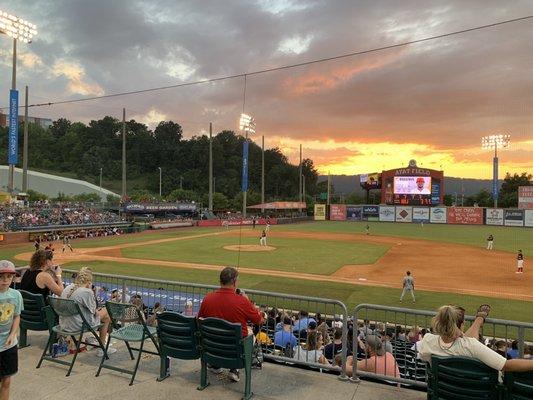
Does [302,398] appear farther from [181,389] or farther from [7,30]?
[7,30]

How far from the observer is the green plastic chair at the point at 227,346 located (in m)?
5.77

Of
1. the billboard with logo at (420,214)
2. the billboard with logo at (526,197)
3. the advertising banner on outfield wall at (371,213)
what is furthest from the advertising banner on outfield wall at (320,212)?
the billboard with logo at (526,197)

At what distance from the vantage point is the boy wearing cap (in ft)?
17.0

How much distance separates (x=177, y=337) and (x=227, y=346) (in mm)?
921

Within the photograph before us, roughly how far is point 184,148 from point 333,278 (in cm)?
11093

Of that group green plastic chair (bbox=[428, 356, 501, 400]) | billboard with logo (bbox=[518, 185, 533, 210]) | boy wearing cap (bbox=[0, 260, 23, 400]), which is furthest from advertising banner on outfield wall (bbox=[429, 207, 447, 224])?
boy wearing cap (bbox=[0, 260, 23, 400])

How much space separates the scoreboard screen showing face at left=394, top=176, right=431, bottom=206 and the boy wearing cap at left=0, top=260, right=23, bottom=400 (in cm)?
7557

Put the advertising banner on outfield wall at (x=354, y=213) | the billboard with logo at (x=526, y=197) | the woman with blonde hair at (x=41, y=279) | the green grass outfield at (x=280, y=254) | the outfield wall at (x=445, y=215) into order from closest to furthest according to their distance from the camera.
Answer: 1. the woman with blonde hair at (x=41, y=279)
2. the green grass outfield at (x=280, y=254)
3. the outfield wall at (x=445, y=215)
4. the billboard with logo at (x=526, y=197)
5. the advertising banner on outfield wall at (x=354, y=213)

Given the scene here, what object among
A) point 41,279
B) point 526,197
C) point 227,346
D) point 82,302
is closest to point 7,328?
point 82,302

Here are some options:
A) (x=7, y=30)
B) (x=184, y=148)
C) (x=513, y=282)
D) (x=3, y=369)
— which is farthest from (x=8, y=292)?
(x=184, y=148)

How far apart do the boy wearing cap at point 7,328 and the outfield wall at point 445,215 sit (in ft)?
261

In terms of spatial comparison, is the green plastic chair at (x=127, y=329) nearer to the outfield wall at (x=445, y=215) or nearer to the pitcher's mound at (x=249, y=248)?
the pitcher's mound at (x=249, y=248)

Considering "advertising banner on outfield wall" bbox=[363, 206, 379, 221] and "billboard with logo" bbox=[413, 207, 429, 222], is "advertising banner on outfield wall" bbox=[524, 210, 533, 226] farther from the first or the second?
"advertising banner on outfield wall" bbox=[363, 206, 379, 221]

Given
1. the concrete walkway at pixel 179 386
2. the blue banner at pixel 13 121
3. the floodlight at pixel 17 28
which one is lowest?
the concrete walkway at pixel 179 386
